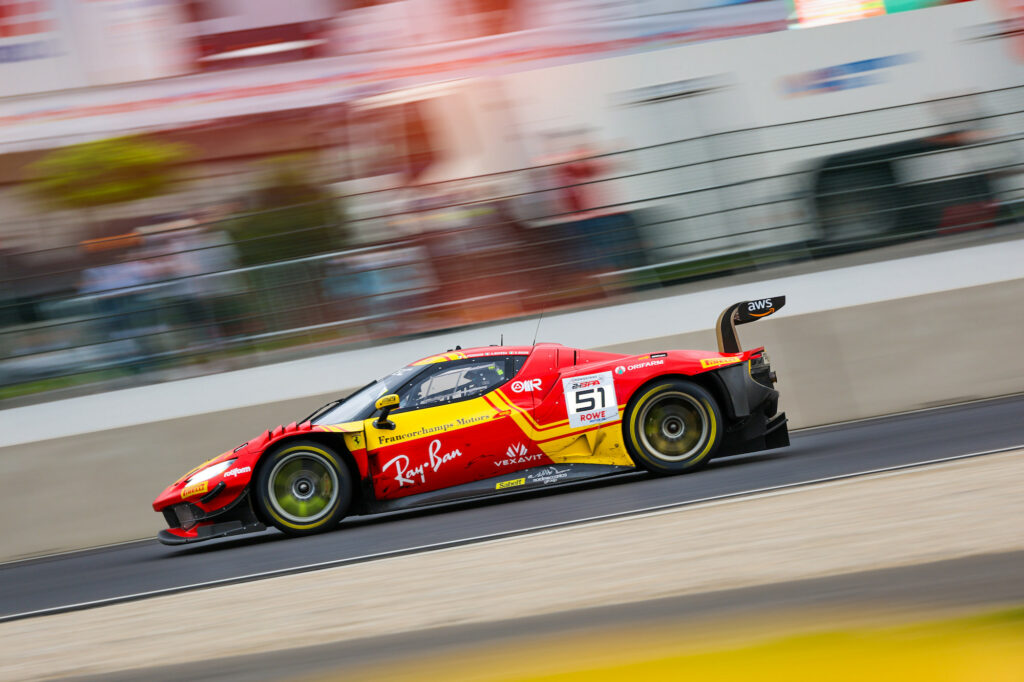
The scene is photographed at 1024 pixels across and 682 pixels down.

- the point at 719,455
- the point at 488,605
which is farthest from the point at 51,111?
the point at 488,605

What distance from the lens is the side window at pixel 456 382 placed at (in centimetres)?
768

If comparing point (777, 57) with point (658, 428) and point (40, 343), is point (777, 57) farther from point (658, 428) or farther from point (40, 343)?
point (40, 343)

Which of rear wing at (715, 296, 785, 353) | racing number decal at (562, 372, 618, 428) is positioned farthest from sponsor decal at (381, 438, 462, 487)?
rear wing at (715, 296, 785, 353)

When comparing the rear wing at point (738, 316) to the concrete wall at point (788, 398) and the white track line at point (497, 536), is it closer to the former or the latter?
the concrete wall at point (788, 398)

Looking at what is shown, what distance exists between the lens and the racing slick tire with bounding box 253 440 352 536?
24.6ft

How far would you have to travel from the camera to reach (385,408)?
760cm

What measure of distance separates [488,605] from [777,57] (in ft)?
34.1

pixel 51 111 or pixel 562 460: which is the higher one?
pixel 51 111

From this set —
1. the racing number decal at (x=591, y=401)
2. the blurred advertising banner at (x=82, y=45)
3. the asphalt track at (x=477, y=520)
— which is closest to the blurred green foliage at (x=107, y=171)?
the blurred advertising banner at (x=82, y=45)

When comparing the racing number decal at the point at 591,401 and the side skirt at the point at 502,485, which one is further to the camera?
the racing number decal at the point at 591,401

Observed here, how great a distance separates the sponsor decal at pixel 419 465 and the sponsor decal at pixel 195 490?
47.7 inches

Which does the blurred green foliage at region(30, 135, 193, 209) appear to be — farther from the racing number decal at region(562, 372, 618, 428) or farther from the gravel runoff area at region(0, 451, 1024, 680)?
the gravel runoff area at region(0, 451, 1024, 680)

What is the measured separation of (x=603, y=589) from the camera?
4.52 meters

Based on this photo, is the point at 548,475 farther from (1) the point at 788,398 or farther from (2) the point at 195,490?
(1) the point at 788,398
